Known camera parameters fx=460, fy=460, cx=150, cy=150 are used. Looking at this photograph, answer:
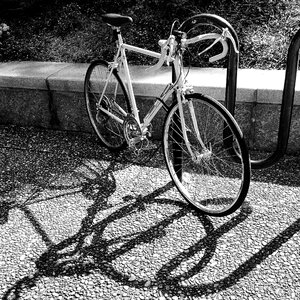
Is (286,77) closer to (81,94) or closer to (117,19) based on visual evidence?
(117,19)

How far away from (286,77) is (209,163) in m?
0.98

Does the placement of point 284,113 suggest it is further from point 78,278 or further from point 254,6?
point 254,6

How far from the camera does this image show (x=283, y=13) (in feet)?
15.4

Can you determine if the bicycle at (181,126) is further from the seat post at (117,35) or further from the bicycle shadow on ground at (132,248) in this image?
the bicycle shadow on ground at (132,248)

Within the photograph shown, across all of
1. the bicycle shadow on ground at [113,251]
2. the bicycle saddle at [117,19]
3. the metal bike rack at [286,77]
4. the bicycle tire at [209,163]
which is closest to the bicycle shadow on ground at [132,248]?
the bicycle shadow on ground at [113,251]

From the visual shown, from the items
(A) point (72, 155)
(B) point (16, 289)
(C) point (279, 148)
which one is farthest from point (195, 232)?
(A) point (72, 155)

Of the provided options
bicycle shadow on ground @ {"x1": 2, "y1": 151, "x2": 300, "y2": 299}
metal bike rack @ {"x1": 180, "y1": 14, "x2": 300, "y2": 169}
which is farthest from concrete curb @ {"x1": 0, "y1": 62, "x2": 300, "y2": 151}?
bicycle shadow on ground @ {"x1": 2, "y1": 151, "x2": 300, "y2": 299}

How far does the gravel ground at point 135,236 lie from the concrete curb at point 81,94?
384mm

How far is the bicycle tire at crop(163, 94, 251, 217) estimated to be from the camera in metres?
2.83

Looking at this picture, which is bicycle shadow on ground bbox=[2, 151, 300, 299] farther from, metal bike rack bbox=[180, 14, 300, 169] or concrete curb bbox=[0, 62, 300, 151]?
concrete curb bbox=[0, 62, 300, 151]

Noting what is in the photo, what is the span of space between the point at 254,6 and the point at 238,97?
5.10 feet

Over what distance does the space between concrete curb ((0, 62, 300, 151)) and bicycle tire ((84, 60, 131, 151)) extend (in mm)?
148

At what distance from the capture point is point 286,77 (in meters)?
2.90

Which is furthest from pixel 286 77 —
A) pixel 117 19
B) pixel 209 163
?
pixel 117 19
